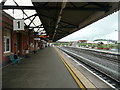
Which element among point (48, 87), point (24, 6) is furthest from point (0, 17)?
point (48, 87)

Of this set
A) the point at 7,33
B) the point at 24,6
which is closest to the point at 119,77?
the point at 24,6

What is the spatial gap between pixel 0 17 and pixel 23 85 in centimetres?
540

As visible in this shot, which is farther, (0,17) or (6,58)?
(6,58)

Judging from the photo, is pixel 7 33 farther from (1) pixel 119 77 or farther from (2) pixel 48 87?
(1) pixel 119 77

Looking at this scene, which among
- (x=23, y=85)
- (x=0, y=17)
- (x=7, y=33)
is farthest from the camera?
(x=7, y=33)

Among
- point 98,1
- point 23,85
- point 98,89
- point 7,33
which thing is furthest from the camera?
point 7,33

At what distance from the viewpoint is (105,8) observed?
7734mm

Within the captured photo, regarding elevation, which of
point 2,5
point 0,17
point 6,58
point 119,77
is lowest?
point 119,77

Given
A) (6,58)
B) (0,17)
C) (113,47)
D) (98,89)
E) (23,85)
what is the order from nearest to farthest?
(98,89), (23,85), (0,17), (6,58), (113,47)

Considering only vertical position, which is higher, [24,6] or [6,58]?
[24,6]

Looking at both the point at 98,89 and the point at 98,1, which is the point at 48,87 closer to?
the point at 98,89

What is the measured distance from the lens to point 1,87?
486cm

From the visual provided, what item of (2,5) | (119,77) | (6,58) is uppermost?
(2,5)

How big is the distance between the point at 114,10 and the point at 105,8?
20.7 inches
